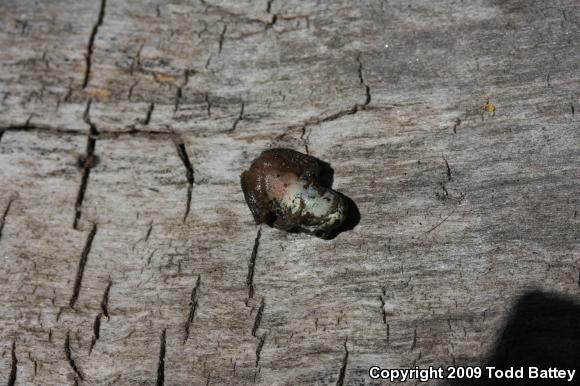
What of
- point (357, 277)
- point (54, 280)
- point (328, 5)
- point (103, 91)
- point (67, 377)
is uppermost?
point (328, 5)

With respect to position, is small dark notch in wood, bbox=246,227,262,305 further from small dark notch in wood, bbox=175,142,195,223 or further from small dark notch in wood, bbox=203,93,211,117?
small dark notch in wood, bbox=203,93,211,117

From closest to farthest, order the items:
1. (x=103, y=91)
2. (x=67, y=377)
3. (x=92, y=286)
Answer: (x=67, y=377) < (x=92, y=286) < (x=103, y=91)

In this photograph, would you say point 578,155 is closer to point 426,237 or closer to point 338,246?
point 426,237

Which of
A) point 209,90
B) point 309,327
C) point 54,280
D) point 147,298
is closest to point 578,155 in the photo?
point 309,327

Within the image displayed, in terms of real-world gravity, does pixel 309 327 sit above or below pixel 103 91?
below

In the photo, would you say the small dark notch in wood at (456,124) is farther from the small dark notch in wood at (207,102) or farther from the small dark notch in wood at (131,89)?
the small dark notch in wood at (131,89)

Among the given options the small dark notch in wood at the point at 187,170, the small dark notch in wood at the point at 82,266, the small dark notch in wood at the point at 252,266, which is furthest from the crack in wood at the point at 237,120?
the small dark notch in wood at the point at 82,266
